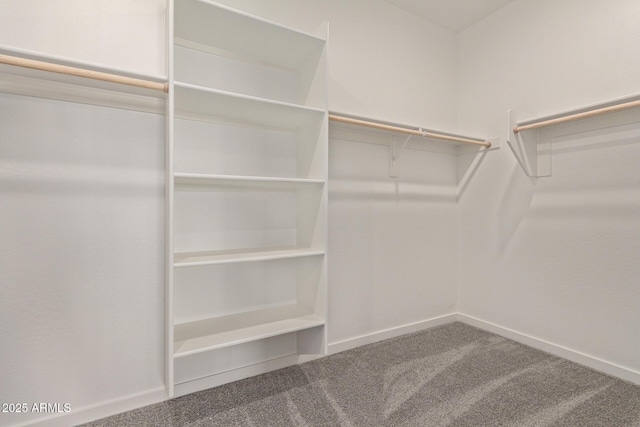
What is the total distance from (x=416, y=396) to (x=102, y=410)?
57.4 inches

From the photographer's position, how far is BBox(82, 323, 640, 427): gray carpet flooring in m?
1.35

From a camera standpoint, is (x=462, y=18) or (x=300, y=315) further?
(x=462, y=18)

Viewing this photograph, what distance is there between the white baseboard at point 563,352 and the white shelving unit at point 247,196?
1.46 metres

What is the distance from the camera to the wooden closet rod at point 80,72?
1035 mm

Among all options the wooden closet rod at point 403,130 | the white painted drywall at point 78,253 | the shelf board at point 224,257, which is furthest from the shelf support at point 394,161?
the white painted drywall at point 78,253

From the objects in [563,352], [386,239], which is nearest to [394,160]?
[386,239]

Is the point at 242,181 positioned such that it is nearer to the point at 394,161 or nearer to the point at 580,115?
the point at 394,161

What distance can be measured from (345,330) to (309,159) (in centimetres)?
113

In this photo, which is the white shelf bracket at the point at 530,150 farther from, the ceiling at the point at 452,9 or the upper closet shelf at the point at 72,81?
the upper closet shelf at the point at 72,81

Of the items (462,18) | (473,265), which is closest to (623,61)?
(462,18)

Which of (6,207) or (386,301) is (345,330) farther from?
(6,207)

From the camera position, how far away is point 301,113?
1537mm

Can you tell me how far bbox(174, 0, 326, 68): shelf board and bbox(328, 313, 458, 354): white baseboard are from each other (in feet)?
5.70

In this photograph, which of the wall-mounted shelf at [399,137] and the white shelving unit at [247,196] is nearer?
the white shelving unit at [247,196]
